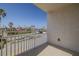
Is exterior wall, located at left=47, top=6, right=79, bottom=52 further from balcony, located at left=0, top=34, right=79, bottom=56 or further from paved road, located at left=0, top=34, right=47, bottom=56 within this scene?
paved road, located at left=0, top=34, right=47, bottom=56

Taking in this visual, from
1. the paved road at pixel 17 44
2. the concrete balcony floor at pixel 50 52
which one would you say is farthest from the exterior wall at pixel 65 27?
the paved road at pixel 17 44

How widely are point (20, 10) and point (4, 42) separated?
174cm

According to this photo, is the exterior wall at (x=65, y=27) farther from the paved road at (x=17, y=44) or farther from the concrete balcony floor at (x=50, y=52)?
the paved road at (x=17, y=44)

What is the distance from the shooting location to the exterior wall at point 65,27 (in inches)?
254

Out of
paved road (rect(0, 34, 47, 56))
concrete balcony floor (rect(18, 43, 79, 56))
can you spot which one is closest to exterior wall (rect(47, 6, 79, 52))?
concrete balcony floor (rect(18, 43, 79, 56))

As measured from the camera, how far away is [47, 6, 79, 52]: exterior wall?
6.45 metres

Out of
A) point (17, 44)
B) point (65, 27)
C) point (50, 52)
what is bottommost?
point (50, 52)

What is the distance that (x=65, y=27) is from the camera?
7285 mm

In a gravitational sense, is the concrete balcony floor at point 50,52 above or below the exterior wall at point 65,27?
below

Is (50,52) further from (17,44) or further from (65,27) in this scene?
(65,27)

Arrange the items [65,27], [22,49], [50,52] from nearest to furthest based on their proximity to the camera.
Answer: [50,52] < [22,49] < [65,27]

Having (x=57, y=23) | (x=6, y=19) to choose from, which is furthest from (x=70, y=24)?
(x=6, y=19)

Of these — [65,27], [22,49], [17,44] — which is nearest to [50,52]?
[22,49]

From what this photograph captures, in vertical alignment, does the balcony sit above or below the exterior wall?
below
